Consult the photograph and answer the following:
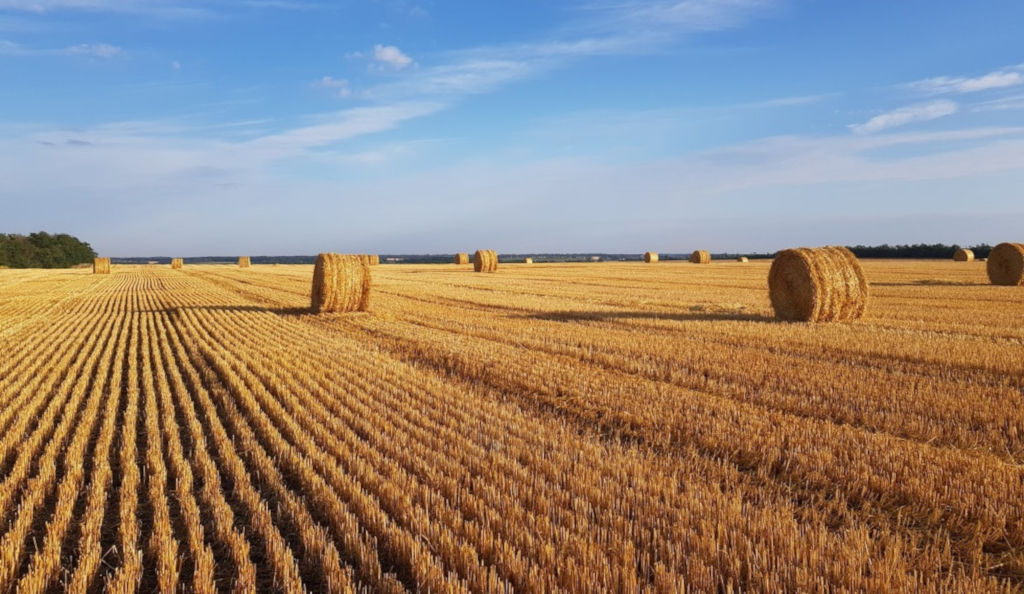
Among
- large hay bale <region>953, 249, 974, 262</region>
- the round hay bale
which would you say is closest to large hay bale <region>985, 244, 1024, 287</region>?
large hay bale <region>953, 249, 974, 262</region>

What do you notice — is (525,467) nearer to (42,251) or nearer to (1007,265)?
(1007,265)

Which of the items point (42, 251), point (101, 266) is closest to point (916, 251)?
point (101, 266)

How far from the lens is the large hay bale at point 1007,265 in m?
22.9

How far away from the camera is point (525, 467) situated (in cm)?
511

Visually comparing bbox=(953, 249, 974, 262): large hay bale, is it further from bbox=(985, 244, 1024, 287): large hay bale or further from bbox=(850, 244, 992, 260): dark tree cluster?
bbox=(985, 244, 1024, 287): large hay bale

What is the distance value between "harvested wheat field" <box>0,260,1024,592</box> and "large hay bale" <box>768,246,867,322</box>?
8.03ft

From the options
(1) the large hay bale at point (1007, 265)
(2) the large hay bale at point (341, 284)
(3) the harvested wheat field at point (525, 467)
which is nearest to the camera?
(3) the harvested wheat field at point (525, 467)

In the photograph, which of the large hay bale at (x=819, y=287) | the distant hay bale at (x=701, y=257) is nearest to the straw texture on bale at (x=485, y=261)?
the distant hay bale at (x=701, y=257)

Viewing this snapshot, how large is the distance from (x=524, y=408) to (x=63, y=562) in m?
4.31

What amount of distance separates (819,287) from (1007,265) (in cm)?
1463

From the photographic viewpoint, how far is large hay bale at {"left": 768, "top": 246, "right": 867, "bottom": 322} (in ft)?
45.2

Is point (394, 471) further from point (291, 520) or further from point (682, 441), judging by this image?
point (682, 441)

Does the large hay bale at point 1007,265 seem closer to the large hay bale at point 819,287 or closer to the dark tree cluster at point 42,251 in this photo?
the large hay bale at point 819,287

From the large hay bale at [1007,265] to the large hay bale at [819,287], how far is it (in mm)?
12895
